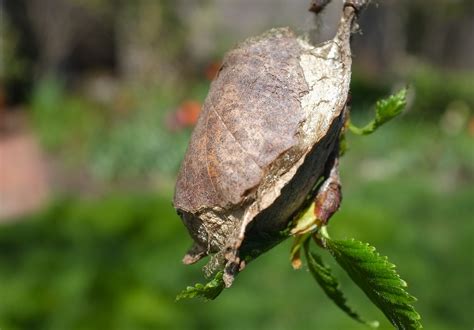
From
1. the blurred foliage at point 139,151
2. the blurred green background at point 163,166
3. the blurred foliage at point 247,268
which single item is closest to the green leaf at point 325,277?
the blurred green background at point 163,166

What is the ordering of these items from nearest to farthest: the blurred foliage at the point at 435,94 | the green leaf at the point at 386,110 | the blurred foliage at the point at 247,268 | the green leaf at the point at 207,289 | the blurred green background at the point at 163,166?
the green leaf at the point at 207,289, the green leaf at the point at 386,110, the blurred foliage at the point at 247,268, the blurred green background at the point at 163,166, the blurred foliage at the point at 435,94

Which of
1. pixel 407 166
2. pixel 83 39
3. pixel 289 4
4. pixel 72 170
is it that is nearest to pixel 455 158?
pixel 407 166

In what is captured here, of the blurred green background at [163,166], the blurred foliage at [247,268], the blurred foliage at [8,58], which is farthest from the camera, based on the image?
the blurred foliage at [8,58]

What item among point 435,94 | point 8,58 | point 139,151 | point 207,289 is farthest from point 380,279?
point 8,58

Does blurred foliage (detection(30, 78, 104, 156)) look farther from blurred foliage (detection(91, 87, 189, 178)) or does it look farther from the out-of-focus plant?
blurred foliage (detection(91, 87, 189, 178))

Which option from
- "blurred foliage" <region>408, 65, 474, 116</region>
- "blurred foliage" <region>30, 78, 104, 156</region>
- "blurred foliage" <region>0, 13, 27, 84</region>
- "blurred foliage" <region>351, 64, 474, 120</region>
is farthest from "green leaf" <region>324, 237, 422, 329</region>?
"blurred foliage" <region>0, 13, 27, 84</region>

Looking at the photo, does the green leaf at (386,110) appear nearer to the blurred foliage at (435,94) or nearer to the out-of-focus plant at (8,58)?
the blurred foliage at (435,94)

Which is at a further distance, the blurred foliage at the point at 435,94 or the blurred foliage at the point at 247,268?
the blurred foliage at the point at 435,94
